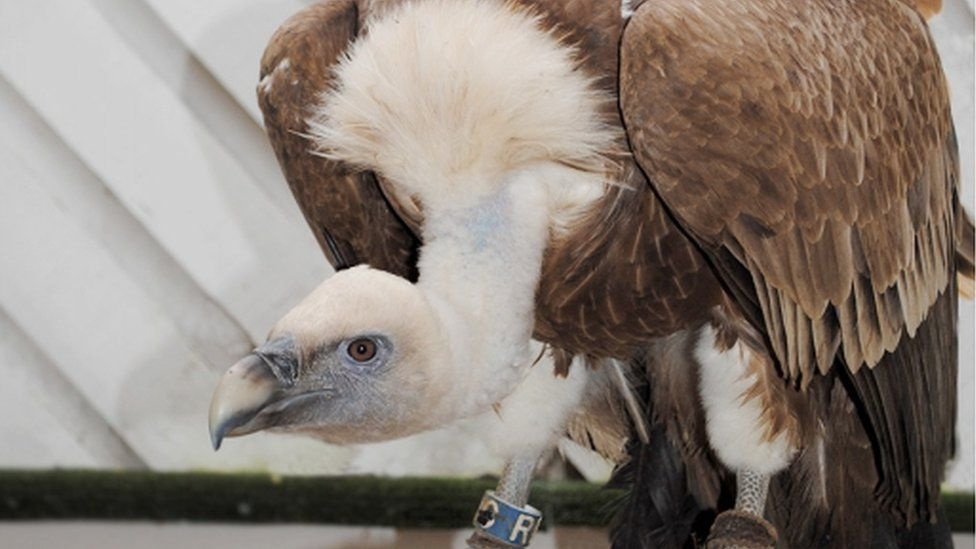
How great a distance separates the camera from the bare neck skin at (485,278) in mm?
1148

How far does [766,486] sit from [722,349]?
0.50ft

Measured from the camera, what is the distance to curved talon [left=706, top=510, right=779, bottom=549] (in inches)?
49.9

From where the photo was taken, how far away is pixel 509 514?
54.4 inches

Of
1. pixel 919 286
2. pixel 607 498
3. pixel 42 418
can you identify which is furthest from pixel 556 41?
pixel 42 418

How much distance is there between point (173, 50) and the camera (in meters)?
2.16

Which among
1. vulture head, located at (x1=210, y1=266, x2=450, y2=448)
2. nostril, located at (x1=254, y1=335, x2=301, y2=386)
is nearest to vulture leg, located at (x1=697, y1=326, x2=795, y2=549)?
vulture head, located at (x1=210, y1=266, x2=450, y2=448)

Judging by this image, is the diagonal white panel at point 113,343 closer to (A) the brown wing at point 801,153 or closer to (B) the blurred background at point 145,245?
(B) the blurred background at point 145,245

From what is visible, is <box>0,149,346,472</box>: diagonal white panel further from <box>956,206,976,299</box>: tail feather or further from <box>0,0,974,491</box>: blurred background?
<box>956,206,976,299</box>: tail feather

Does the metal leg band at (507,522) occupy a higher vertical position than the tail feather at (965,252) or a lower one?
higher

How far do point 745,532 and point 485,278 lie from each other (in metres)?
0.38

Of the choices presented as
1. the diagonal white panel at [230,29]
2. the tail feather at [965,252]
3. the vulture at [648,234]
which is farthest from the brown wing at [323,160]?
the diagonal white panel at [230,29]

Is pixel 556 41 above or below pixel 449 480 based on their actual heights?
above

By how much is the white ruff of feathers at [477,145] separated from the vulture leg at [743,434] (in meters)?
0.22

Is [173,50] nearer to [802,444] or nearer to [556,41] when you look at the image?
[556,41]
